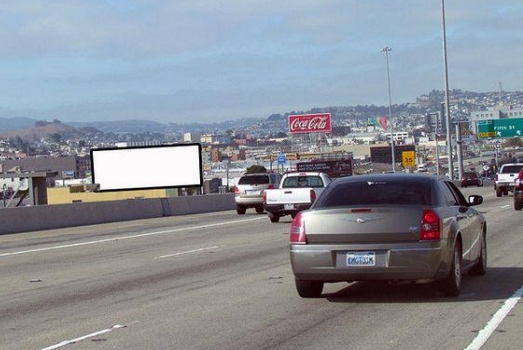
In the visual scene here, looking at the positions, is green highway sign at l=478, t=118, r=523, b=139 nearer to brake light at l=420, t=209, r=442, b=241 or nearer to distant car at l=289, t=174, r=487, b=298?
distant car at l=289, t=174, r=487, b=298

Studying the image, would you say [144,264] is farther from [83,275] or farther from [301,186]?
[301,186]

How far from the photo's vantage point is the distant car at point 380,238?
1170 centimetres

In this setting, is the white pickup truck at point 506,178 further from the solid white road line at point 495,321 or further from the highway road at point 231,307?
the solid white road line at point 495,321

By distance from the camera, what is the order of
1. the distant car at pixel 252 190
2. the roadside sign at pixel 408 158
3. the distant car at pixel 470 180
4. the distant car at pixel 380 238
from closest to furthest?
the distant car at pixel 380 238, the distant car at pixel 252 190, the distant car at pixel 470 180, the roadside sign at pixel 408 158

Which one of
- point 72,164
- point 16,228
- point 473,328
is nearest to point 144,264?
point 473,328

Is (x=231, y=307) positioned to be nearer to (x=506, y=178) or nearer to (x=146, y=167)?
(x=506, y=178)

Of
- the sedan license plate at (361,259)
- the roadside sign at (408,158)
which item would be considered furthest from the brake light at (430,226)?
the roadside sign at (408,158)

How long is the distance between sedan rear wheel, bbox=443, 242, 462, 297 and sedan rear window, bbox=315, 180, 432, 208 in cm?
84

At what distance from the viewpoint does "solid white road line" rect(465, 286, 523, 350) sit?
9383mm

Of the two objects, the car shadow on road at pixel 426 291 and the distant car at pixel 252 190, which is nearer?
the car shadow on road at pixel 426 291

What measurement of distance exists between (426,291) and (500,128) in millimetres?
93413

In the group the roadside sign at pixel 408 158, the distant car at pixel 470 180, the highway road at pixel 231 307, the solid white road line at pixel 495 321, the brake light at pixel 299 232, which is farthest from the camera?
the roadside sign at pixel 408 158

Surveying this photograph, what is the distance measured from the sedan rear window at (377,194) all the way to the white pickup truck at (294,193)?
17.7m

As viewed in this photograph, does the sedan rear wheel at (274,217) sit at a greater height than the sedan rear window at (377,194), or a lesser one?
lesser
